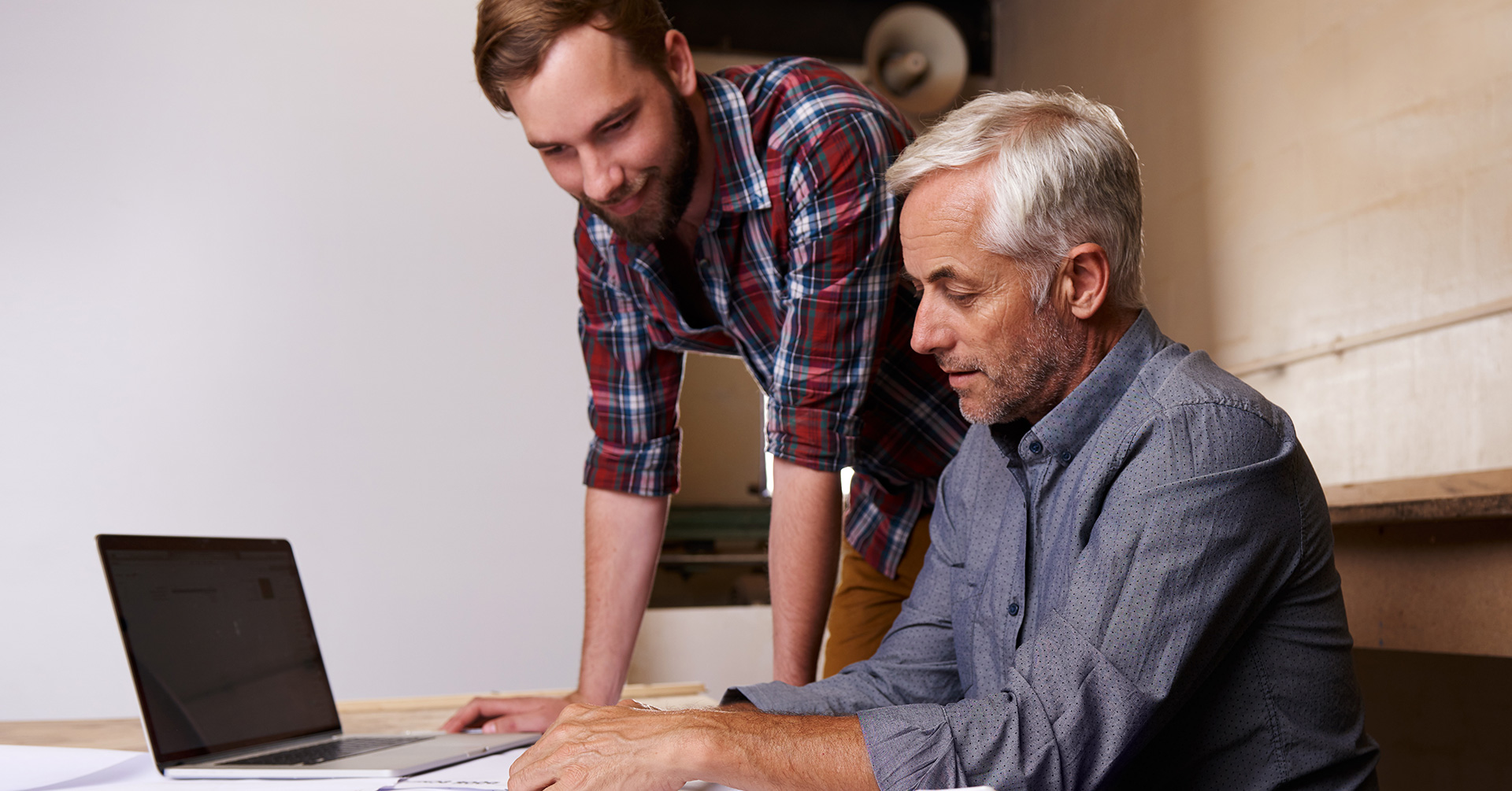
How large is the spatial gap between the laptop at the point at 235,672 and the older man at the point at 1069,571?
34 centimetres

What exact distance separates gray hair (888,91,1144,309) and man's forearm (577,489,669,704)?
676mm

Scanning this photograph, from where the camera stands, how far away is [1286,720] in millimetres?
850

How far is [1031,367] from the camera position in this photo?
40.1 inches

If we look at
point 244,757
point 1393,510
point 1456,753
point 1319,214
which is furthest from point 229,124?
point 1456,753

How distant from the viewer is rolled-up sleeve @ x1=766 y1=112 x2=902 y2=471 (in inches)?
48.3

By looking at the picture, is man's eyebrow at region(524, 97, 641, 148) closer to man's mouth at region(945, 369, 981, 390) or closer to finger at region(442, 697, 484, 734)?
man's mouth at region(945, 369, 981, 390)

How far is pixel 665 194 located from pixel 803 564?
473mm

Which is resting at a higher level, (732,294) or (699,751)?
(732,294)

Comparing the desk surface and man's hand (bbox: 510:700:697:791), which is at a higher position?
man's hand (bbox: 510:700:697:791)

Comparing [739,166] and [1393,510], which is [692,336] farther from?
[1393,510]

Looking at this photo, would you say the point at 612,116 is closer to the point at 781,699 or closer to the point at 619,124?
the point at 619,124

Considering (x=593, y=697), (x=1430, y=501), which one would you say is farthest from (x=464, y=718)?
(x=1430, y=501)

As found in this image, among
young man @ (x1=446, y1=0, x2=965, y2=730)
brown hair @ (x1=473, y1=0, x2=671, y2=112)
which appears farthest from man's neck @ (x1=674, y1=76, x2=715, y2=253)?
brown hair @ (x1=473, y1=0, x2=671, y2=112)

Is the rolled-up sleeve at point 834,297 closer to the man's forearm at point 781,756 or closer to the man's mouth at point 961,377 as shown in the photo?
the man's mouth at point 961,377
